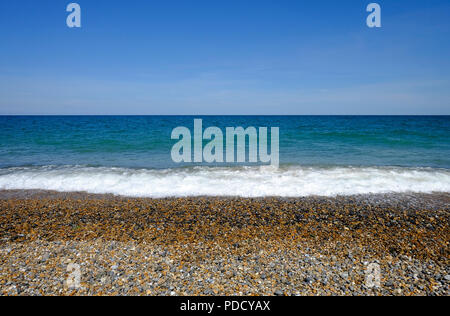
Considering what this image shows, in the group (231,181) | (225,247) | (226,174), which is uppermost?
(226,174)

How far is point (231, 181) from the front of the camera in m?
9.60

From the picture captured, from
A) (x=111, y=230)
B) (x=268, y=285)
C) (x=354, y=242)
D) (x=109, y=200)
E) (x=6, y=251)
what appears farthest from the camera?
(x=109, y=200)

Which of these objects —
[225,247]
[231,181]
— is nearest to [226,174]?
[231,181]

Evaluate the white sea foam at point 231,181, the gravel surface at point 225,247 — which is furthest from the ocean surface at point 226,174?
the gravel surface at point 225,247

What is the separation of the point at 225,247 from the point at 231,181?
4.94 m

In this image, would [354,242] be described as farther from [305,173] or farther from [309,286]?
[305,173]

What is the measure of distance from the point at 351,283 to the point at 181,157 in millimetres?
12640

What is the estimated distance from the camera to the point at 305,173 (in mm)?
10805

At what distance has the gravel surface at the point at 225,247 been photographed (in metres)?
3.70

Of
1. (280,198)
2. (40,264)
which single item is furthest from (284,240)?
(40,264)

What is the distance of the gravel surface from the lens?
3.70 meters

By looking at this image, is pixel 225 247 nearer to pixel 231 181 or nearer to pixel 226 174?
pixel 231 181

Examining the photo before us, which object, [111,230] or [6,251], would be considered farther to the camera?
[111,230]

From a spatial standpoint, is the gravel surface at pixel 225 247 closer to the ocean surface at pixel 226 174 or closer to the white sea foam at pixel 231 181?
the white sea foam at pixel 231 181
